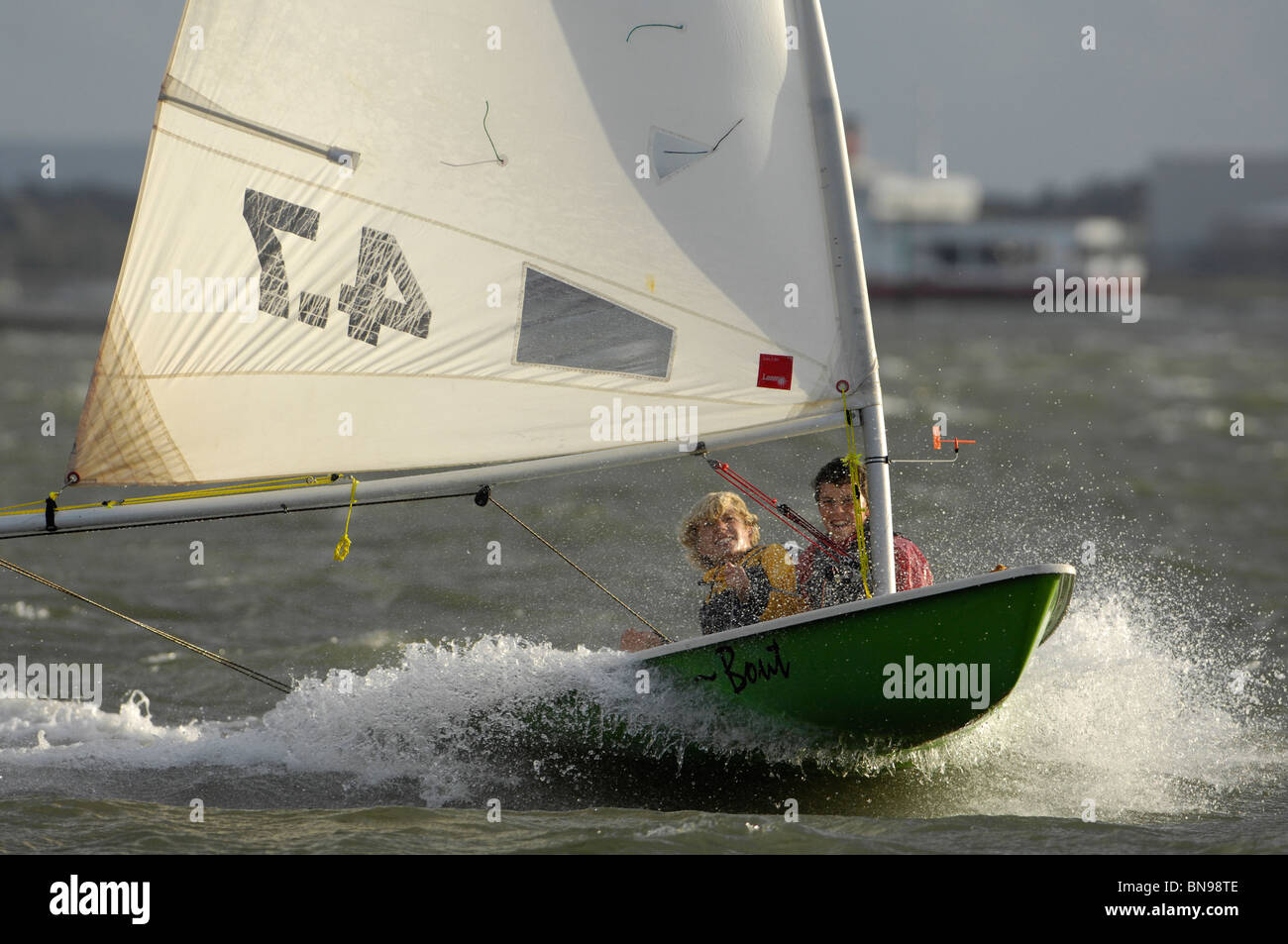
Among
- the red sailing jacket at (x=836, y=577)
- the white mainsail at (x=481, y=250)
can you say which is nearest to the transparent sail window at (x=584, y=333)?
the white mainsail at (x=481, y=250)

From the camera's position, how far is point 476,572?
31.8 ft

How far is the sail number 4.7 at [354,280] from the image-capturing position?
5301 millimetres

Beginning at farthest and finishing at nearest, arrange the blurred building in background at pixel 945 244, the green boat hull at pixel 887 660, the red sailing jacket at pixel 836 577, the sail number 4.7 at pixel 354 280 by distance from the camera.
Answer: the blurred building in background at pixel 945 244 → the red sailing jacket at pixel 836 577 → the sail number 4.7 at pixel 354 280 → the green boat hull at pixel 887 660

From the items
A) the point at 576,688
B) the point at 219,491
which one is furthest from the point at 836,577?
the point at 219,491

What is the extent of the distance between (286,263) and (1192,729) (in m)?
4.16

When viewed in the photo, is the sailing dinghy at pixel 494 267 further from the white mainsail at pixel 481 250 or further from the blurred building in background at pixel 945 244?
the blurred building in background at pixel 945 244

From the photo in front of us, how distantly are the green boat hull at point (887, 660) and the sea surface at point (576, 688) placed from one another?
19 centimetres

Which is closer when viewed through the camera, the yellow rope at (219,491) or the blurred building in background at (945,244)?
the yellow rope at (219,491)

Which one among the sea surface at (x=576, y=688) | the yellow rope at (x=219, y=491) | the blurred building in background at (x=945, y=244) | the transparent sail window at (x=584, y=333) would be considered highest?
the blurred building in background at (x=945, y=244)

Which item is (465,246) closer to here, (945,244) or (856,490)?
(856,490)

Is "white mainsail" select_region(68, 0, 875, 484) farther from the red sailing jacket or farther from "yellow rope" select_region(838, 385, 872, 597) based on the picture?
the red sailing jacket

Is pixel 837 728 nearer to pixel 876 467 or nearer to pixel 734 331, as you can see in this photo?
pixel 876 467
